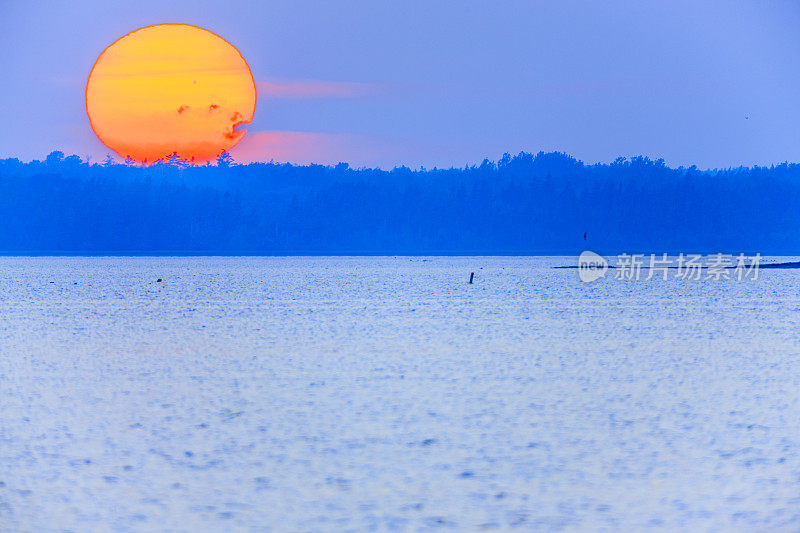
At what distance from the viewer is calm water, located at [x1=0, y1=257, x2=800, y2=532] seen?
8406mm

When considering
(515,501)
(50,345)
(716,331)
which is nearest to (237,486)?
(515,501)

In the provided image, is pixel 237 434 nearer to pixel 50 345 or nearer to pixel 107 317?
pixel 50 345

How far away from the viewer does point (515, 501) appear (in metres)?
8.65

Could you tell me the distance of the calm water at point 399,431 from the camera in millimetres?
8406
